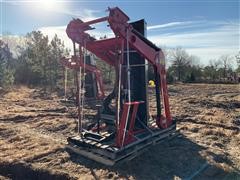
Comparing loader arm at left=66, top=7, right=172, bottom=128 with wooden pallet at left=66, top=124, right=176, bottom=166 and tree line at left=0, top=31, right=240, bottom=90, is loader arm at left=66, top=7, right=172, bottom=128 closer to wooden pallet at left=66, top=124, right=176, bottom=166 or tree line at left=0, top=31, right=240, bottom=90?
wooden pallet at left=66, top=124, right=176, bottom=166

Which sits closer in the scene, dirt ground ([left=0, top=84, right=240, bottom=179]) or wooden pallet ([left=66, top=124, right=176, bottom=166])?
dirt ground ([left=0, top=84, right=240, bottom=179])

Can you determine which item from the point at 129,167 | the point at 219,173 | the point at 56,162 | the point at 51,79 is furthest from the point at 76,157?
the point at 51,79

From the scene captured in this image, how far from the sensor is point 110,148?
16.1 ft

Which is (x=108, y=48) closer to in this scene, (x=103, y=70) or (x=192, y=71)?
(x=103, y=70)

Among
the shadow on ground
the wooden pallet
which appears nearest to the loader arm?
the wooden pallet

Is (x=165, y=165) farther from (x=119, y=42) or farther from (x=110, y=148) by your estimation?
(x=119, y=42)

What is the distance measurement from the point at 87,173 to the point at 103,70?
1780 cm

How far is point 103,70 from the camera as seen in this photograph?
72.9 feet

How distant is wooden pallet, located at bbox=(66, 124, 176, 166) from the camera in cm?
485

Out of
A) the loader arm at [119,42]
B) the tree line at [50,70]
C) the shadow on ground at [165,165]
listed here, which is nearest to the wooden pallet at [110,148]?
the shadow on ground at [165,165]

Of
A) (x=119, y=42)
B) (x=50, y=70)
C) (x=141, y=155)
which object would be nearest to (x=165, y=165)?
(x=141, y=155)

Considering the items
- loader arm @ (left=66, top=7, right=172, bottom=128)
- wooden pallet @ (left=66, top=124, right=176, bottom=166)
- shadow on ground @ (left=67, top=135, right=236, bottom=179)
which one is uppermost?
loader arm @ (left=66, top=7, right=172, bottom=128)

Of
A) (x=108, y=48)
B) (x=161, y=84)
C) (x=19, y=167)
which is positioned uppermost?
(x=108, y=48)

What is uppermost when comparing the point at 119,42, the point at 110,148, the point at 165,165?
the point at 119,42
